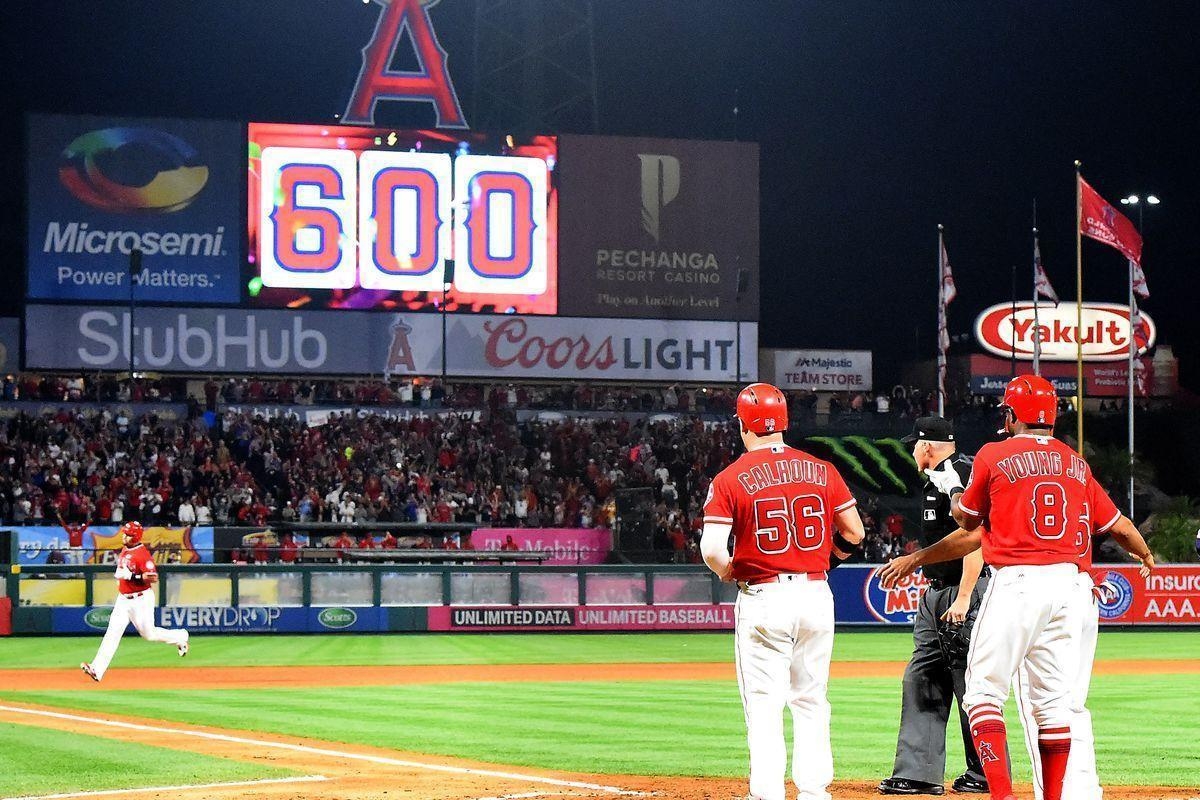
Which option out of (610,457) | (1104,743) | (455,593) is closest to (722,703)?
(1104,743)

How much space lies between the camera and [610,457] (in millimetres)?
43312

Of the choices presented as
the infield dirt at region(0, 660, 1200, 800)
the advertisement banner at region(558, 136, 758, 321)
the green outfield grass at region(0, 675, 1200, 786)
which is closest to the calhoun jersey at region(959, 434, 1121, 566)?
the infield dirt at region(0, 660, 1200, 800)

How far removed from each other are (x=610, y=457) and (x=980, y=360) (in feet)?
77.0

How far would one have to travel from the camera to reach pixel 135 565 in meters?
19.7

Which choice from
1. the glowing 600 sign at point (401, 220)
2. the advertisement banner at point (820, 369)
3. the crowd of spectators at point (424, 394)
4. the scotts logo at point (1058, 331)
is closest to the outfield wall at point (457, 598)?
the crowd of spectators at point (424, 394)

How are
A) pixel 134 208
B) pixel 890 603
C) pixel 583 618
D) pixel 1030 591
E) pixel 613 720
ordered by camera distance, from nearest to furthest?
pixel 1030 591
pixel 613 720
pixel 583 618
pixel 890 603
pixel 134 208

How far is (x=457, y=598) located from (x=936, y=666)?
2372 cm

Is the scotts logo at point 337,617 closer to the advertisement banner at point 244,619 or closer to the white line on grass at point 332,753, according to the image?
the advertisement banner at point 244,619

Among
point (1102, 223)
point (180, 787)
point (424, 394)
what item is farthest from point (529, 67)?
point (180, 787)

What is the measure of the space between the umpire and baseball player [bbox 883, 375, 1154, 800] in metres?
1.44

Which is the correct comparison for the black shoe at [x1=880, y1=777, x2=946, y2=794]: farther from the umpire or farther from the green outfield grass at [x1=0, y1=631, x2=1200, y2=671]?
the green outfield grass at [x1=0, y1=631, x2=1200, y2=671]

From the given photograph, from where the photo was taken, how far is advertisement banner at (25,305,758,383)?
46.9 meters

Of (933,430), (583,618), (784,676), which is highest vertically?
(933,430)

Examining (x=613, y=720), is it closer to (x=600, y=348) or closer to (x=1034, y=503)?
(x=1034, y=503)
